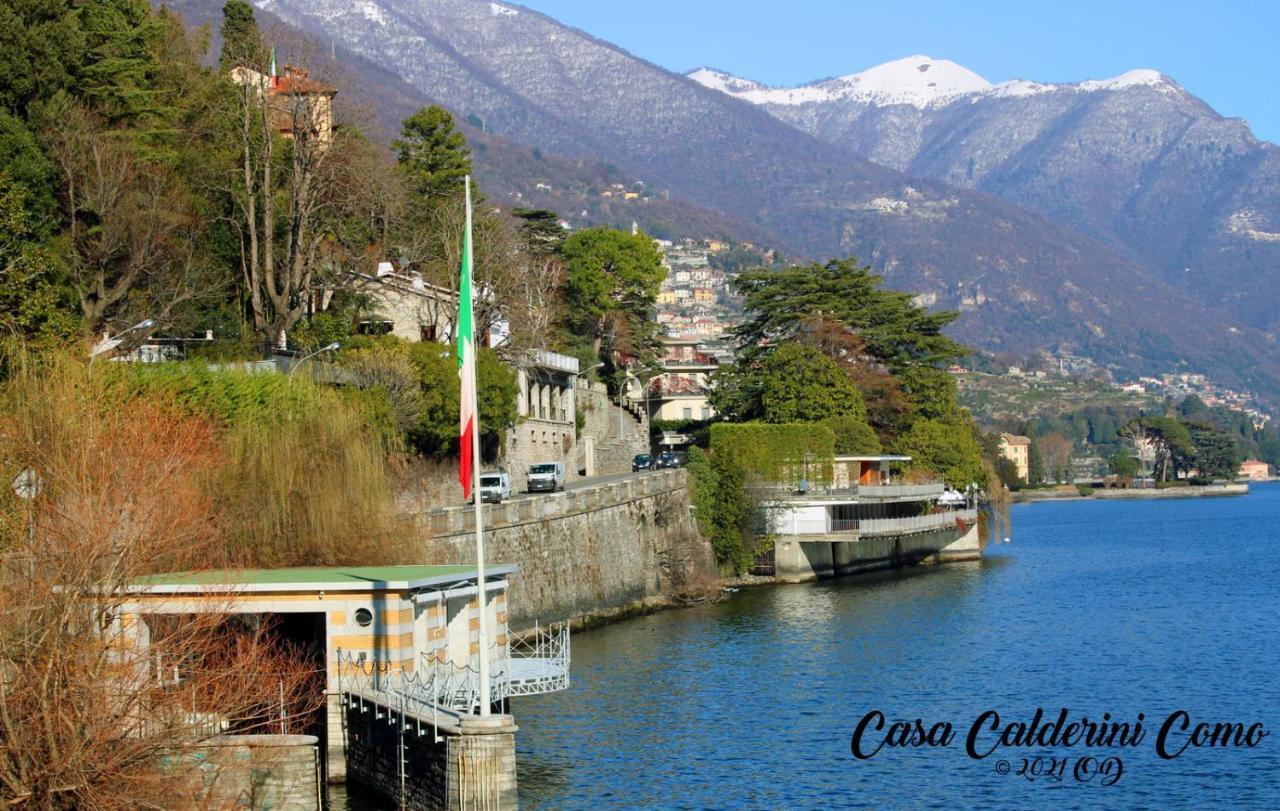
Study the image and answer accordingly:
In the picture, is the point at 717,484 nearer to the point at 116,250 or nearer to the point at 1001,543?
the point at 116,250

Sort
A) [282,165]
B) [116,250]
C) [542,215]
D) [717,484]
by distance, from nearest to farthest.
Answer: [116,250], [282,165], [717,484], [542,215]

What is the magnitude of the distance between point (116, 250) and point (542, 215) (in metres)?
53.3

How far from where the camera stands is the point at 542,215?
109688 millimetres

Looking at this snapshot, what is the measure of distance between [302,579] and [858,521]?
155ft

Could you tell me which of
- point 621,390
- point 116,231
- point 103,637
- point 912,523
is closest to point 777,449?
point 912,523

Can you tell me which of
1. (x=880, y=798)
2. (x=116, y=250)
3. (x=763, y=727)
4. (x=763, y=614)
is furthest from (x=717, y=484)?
(x=880, y=798)

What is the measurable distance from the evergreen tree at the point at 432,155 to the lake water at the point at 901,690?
3199 cm

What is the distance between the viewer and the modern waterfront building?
7656cm

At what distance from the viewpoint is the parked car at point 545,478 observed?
226 ft

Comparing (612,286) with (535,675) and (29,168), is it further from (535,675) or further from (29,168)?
(535,675)

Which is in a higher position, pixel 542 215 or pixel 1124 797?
pixel 542 215

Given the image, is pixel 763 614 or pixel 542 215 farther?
pixel 542 215

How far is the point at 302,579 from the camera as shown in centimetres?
3372

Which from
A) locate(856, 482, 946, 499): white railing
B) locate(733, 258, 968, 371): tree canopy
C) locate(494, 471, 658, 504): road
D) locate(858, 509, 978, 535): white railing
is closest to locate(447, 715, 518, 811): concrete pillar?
locate(494, 471, 658, 504): road
